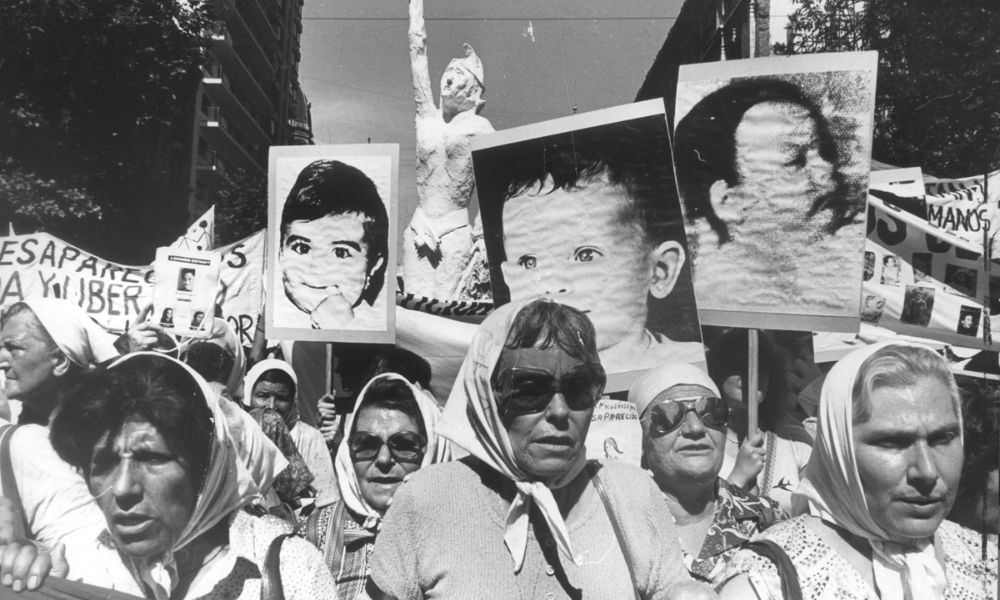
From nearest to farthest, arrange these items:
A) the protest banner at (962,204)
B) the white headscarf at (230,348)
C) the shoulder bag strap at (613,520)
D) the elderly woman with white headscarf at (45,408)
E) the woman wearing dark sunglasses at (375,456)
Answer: the shoulder bag strap at (613,520), the elderly woman with white headscarf at (45,408), the woman wearing dark sunglasses at (375,456), the white headscarf at (230,348), the protest banner at (962,204)

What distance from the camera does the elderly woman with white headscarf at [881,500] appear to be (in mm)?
2205

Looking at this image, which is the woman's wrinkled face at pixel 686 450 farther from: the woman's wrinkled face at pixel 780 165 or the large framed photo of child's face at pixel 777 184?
the woman's wrinkled face at pixel 780 165

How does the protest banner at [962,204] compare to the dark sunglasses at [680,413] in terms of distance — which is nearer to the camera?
the dark sunglasses at [680,413]

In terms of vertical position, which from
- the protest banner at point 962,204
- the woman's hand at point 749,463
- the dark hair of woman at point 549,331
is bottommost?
the woman's hand at point 749,463

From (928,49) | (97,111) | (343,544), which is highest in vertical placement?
(928,49)

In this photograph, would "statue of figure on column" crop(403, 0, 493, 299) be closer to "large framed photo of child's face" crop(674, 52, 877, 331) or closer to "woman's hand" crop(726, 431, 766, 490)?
"large framed photo of child's face" crop(674, 52, 877, 331)

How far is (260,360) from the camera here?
16.2 ft

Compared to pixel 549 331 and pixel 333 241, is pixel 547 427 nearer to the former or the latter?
pixel 549 331

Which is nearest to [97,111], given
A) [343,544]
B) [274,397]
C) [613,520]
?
[274,397]

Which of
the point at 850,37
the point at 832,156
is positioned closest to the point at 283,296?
the point at 832,156

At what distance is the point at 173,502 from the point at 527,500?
86cm

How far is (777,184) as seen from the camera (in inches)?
135

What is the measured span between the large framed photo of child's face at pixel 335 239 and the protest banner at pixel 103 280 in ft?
1.26

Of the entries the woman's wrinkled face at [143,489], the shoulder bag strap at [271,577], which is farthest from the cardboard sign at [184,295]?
the shoulder bag strap at [271,577]
